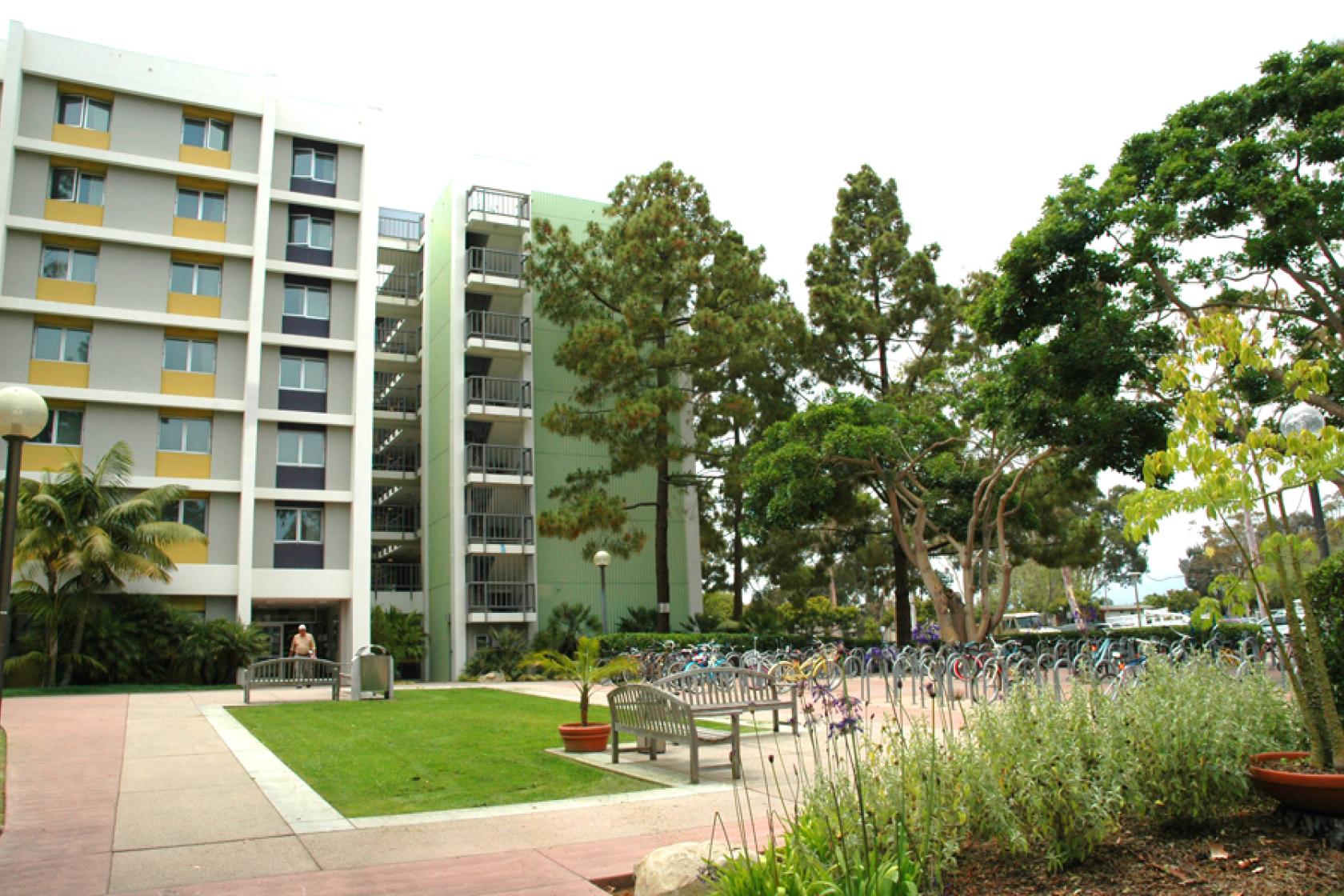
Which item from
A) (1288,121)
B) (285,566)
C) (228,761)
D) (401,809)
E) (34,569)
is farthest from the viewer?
(285,566)

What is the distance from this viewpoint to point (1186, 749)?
16.8ft

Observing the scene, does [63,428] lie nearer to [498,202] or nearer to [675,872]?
[498,202]

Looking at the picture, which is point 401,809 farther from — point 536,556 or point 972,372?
point 536,556

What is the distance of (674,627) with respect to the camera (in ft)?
115

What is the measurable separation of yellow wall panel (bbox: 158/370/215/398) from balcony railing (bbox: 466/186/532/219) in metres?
10.5

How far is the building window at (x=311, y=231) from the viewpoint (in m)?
30.8

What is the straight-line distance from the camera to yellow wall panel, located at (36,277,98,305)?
2716 centimetres

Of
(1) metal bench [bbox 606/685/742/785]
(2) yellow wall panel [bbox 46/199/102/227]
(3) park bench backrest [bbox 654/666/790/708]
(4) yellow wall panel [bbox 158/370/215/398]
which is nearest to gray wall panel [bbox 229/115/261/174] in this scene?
(2) yellow wall panel [bbox 46/199/102/227]

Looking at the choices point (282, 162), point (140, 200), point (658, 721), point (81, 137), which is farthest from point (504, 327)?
point (658, 721)

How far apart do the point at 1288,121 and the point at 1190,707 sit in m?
17.3

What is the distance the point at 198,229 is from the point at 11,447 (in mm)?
23359

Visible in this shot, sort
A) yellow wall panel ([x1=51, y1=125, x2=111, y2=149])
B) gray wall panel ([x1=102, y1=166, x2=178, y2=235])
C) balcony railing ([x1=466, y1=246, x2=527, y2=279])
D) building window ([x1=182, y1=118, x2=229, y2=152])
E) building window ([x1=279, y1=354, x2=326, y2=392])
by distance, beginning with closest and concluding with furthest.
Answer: yellow wall panel ([x1=51, y1=125, x2=111, y2=149]), gray wall panel ([x1=102, y1=166, x2=178, y2=235]), building window ([x1=182, y1=118, x2=229, y2=152]), building window ([x1=279, y1=354, x2=326, y2=392]), balcony railing ([x1=466, y1=246, x2=527, y2=279])

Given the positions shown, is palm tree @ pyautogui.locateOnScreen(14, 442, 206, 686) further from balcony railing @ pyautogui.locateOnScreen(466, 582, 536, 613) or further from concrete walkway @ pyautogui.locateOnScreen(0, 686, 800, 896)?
concrete walkway @ pyautogui.locateOnScreen(0, 686, 800, 896)

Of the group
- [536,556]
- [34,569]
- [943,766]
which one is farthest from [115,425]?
[943,766]
